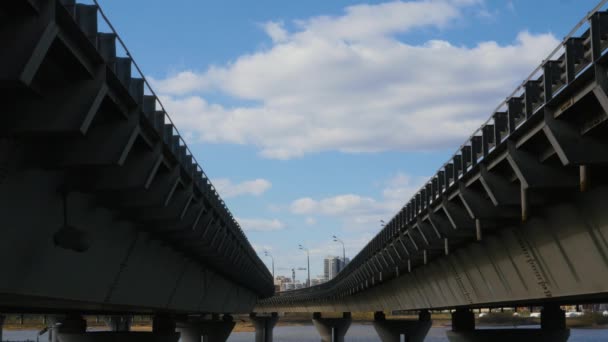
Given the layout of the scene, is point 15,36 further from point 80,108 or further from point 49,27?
point 80,108

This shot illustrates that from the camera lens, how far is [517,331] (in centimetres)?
4578

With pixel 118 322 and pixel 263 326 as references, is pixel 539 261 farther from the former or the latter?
pixel 263 326

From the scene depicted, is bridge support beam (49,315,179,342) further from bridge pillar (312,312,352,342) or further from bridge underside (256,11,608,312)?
bridge pillar (312,312,352,342)

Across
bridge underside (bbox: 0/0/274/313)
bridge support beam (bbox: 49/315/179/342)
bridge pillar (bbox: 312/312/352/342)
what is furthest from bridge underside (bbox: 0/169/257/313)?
bridge pillar (bbox: 312/312/352/342)

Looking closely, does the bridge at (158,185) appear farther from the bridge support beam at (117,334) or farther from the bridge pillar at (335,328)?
the bridge pillar at (335,328)

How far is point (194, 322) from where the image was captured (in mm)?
92312

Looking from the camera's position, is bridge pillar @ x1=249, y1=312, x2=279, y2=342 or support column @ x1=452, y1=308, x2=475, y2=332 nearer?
support column @ x1=452, y1=308, x2=475, y2=332

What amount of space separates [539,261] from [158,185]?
11051 millimetres

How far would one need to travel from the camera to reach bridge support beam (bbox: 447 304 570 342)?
150 ft

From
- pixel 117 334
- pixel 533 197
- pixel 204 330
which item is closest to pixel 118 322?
pixel 204 330

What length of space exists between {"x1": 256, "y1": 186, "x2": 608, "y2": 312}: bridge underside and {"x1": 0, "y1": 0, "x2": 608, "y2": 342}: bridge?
0.07 meters

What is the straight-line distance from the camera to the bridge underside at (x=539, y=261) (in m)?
20.7

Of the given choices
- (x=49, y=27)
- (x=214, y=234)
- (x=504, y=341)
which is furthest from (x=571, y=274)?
(x=504, y=341)

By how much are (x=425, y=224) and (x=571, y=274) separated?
44.8 feet
